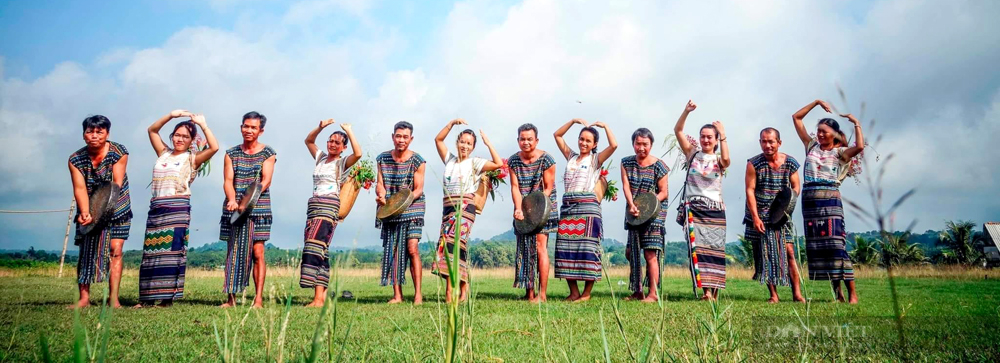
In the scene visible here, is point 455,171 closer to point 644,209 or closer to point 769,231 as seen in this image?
point 644,209

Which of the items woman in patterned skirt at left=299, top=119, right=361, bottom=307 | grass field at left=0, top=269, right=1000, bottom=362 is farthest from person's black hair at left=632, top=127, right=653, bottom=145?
woman in patterned skirt at left=299, top=119, right=361, bottom=307

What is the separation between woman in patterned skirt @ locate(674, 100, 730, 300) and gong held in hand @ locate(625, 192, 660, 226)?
0.37 meters

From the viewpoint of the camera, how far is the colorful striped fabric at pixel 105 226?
266 inches

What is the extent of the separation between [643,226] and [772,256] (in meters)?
1.67

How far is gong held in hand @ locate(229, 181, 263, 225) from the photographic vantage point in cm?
678

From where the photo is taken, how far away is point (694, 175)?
7539mm

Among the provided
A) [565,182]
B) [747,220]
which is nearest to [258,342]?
[565,182]

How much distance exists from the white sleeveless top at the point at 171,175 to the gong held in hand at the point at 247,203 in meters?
0.65

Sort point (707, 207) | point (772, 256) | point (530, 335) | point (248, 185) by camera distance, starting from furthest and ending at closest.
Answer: point (772, 256)
point (707, 207)
point (248, 185)
point (530, 335)

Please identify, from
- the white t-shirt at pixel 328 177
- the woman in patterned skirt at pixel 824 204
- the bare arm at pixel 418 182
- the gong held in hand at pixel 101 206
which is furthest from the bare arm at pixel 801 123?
the gong held in hand at pixel 101 206

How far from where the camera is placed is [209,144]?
6941mm

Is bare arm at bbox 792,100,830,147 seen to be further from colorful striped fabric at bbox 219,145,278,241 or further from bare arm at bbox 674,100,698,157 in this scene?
colorful striped fabric at bbox 219,145,278,241

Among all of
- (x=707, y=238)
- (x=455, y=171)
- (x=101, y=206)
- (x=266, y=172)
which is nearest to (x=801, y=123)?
(x=707, y=238)

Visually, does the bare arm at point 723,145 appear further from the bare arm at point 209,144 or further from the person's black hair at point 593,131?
the bare arm at point 209,144
